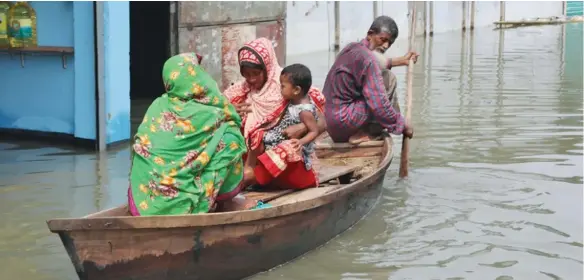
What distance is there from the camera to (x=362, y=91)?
22.9 ft

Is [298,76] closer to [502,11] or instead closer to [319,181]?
[319,181]

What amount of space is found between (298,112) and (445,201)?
78.6 inches

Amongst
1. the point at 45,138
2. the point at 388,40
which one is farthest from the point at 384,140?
the point at 45,138

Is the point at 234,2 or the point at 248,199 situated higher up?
the point at 234,2

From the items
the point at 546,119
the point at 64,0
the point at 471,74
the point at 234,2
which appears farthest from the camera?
the point at 471,74

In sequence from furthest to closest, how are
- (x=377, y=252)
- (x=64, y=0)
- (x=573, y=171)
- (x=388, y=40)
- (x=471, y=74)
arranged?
(x=471, y=74) < (x=64, y=0) < (x=573, y=171) < (x=388, y=40) < (x=377, y=252)

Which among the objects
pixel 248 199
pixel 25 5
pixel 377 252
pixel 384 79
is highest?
pixel 25 5

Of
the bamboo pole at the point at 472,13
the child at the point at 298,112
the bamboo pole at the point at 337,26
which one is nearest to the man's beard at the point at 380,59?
the child at the point at 298,112

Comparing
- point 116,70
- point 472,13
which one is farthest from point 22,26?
point 472,13

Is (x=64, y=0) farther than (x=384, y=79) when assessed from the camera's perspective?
Yes

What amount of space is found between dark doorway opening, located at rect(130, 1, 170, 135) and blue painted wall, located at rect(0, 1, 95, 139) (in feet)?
12.6

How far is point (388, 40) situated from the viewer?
711cm

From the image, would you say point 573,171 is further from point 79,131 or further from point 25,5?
point 25,5

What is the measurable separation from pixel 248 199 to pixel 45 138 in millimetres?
4782
